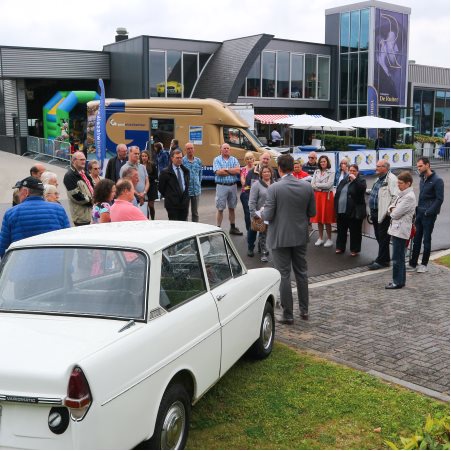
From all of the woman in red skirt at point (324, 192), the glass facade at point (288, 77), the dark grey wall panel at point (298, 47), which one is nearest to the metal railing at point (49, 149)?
the glass facade at point (288, 77)

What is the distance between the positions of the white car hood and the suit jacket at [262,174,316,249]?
351cm

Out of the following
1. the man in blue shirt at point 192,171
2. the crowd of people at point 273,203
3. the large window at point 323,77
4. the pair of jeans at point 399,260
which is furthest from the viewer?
the large window at point 323,77

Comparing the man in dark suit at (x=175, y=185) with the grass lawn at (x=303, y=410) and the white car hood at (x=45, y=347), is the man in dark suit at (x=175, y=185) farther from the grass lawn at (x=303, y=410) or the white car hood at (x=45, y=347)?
the white car hood at (x=45, y=347)

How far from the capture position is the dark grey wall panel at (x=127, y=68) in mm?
30606

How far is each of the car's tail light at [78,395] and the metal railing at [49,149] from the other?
23385mm

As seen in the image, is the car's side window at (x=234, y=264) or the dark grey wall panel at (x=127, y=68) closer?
the car's side window at (x=234, y=264)

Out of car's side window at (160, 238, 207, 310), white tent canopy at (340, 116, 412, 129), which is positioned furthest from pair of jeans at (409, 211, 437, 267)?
white tent canopy at (340, 116, 412, 129)

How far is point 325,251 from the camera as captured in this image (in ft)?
37.9

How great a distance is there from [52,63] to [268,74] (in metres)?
12.4

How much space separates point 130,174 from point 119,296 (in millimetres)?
3981

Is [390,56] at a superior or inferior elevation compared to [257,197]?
superior

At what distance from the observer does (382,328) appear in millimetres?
7188

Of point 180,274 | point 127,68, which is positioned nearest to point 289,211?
point 180,274

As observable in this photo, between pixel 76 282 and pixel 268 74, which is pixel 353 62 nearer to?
pixel 268 74
